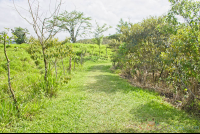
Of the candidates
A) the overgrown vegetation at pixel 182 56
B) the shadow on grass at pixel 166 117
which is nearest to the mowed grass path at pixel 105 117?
the shadow on grass at pixel 166 117

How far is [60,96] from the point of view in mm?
5156

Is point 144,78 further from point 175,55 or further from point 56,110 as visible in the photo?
point 56,110

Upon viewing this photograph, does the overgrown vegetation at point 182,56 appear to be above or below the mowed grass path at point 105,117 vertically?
above

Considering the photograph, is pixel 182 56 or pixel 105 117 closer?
pixel 105 117

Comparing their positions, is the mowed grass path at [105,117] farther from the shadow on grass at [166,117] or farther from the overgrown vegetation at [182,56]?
the overgrown vegetation at [182,56]

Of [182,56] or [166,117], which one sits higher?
[182,56]

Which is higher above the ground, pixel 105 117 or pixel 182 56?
pixel 182 56

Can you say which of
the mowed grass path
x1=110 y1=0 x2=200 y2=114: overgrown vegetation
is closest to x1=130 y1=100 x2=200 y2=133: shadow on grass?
the mowed grass path

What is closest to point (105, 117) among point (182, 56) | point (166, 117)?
point (166, 117)

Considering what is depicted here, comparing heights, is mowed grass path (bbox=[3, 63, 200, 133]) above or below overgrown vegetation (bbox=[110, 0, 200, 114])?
below

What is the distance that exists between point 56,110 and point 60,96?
1264 millimetres

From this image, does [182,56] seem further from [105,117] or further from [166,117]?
[105,117]

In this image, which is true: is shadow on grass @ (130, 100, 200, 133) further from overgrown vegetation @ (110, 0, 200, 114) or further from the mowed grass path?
overgrown vegetation @ (110, 0, 200, 114)

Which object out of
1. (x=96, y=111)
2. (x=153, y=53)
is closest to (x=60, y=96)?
(x=96, y=111)
